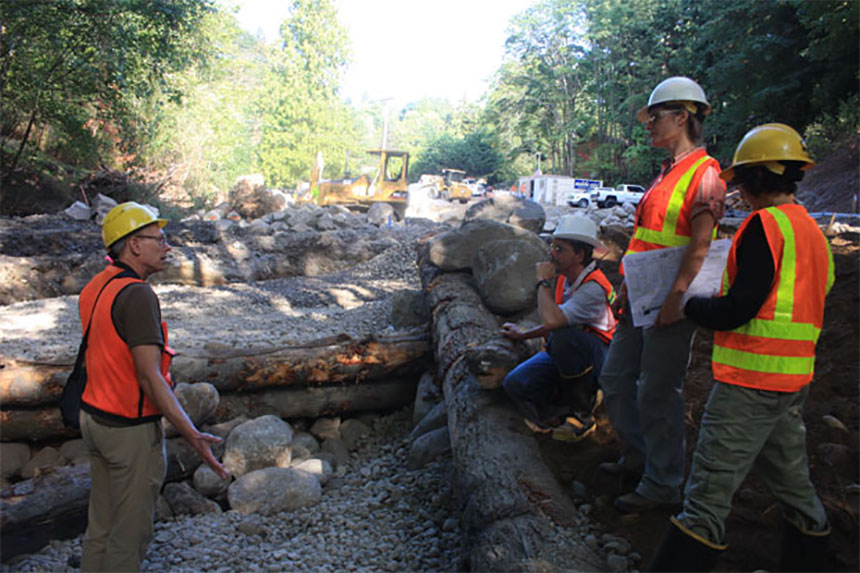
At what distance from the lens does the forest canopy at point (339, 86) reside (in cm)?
1244

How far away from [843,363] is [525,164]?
5034 cm

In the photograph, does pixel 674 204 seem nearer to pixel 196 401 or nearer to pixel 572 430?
pixel 572 430

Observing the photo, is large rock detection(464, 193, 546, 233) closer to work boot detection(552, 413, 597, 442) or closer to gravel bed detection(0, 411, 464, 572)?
gravel bed detection(0, 411, 464, 572)

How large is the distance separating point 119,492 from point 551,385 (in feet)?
7.43

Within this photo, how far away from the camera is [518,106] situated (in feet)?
142

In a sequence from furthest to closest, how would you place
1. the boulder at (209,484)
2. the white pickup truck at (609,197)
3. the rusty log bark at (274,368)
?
the white pickup truck at (609,197), the rusty log bark at (274,368), the boulder at (209,484)

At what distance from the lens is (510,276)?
5.79m

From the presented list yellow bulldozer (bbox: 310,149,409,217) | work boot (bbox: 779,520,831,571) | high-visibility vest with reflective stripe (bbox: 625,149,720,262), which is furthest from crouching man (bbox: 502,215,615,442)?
yellow bulldozer (bbox: 310,149,409,217)

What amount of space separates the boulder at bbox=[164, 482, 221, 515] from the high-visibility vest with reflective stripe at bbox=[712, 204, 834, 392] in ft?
11.2

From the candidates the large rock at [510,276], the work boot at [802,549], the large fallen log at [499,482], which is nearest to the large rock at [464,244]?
the large rock at [510,276]

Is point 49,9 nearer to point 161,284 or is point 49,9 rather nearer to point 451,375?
point 161,284

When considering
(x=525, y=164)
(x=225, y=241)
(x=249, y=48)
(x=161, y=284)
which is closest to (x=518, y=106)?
(x=525, y=164)

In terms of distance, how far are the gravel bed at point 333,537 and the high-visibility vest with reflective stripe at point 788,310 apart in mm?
1716

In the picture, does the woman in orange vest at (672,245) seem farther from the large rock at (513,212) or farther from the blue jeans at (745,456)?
the large rock at (513,212)
